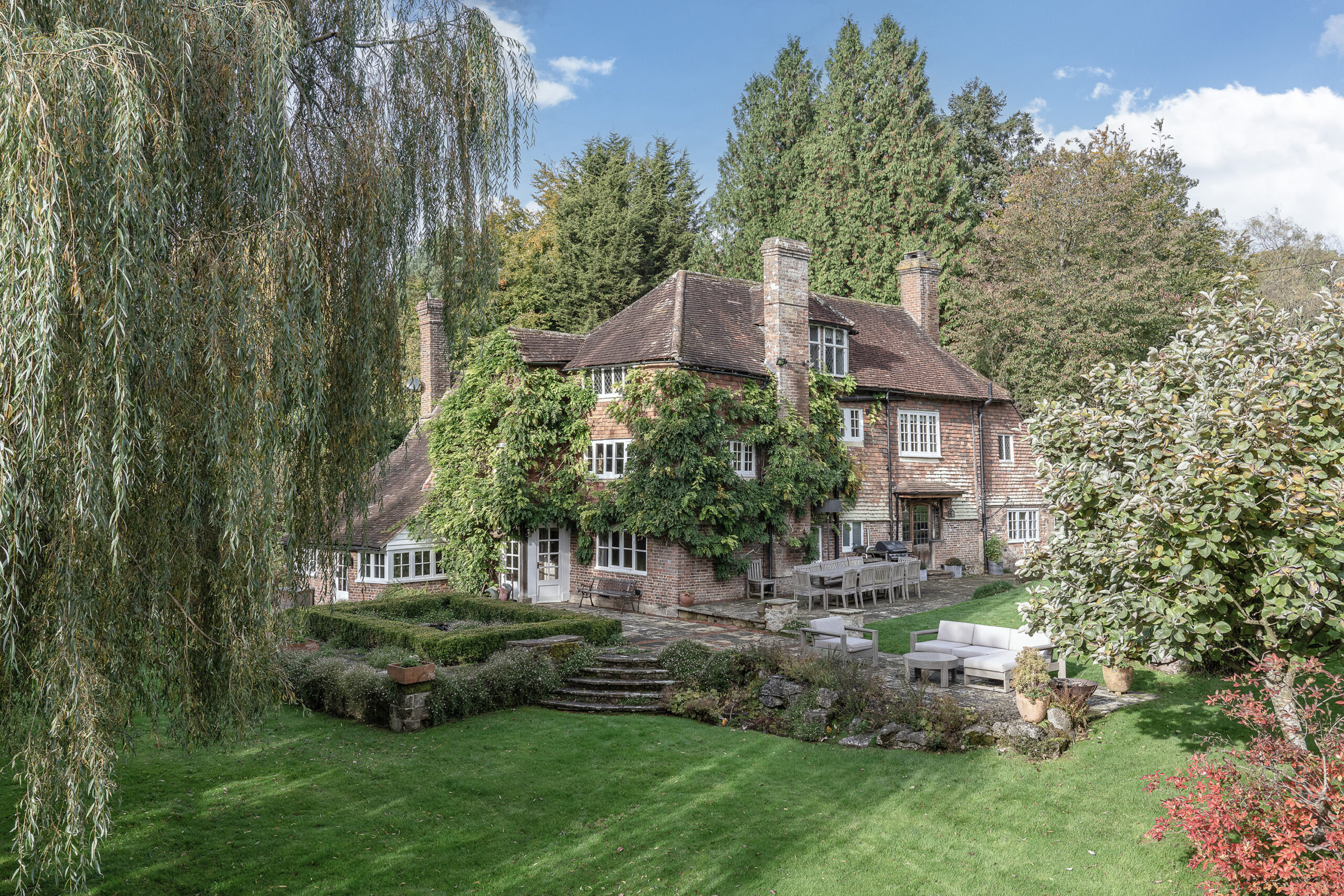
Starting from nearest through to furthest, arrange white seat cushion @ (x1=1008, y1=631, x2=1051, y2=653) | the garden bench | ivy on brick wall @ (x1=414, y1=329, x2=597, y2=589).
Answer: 1. white seat cushion @ (x1=1008, y1=631, x2=1051, y2=653)
2. the garden bench
3. ivy on brick wall @ (x1=414, y1=329, x2=597, y2=589)

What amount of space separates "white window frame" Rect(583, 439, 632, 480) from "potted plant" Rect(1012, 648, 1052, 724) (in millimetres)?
11764

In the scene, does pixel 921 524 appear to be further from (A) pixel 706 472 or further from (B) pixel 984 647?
(B) pixel 984 647

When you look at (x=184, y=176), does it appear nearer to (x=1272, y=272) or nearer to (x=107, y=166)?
(x=107, y=166)

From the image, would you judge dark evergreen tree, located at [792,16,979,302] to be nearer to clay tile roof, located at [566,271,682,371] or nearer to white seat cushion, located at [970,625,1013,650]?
clay tile roof, located at [566,271,682,371]

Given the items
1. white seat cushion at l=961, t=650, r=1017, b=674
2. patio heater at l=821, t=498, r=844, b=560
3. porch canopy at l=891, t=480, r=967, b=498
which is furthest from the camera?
porch canopy at l=891, t=480, r=967, b=498

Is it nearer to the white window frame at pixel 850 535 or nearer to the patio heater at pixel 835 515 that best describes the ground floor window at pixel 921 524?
the white window frame at pixel 850 535

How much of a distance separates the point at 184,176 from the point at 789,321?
17511 mm

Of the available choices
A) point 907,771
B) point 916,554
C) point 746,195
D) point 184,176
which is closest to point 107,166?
point 184,176

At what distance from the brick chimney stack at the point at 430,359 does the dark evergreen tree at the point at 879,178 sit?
1861 cm

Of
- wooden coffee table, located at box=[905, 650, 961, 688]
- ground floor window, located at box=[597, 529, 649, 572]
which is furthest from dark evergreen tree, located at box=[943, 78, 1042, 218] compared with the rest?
wooden coffee table, located at box=[905, 650, 961, 688]

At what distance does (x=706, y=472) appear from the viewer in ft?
66.9

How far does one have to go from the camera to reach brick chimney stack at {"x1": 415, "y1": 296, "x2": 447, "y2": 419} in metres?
28.1

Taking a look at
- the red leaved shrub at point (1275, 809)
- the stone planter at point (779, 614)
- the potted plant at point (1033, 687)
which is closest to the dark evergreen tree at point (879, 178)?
the stone planter at point (779, 614)

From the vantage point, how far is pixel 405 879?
8.26 metres
